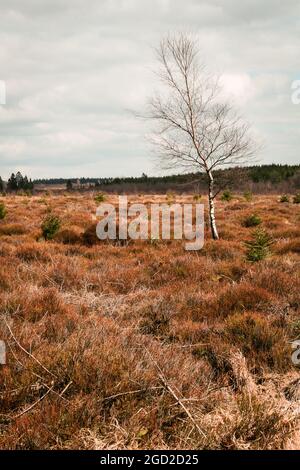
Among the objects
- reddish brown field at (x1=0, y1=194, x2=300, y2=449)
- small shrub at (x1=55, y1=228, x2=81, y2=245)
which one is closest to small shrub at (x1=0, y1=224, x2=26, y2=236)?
small shrub at (x1=55, y1=228, x2=81, y2=245)

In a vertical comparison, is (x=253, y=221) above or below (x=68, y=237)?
above

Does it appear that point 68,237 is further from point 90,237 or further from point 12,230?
point 12,230

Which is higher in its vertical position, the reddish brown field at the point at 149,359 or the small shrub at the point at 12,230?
the small shrub at the point at 12,230

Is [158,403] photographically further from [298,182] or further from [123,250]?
[298,182]

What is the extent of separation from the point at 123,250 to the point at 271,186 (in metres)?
64.2

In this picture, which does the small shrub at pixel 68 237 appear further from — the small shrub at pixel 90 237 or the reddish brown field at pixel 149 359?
the reddish brown field at pixel 149 359

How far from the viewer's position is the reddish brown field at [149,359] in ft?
9.43

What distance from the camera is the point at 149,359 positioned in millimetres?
3729

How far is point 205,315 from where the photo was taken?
564cm

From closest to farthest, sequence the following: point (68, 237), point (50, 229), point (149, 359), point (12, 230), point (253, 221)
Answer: point (149, 359) < point (50, 229) < point (68, 237) < point (12, 230) < point (253, 221)

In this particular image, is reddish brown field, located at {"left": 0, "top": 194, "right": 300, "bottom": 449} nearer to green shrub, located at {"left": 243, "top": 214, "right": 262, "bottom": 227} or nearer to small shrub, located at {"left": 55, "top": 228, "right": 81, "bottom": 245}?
small shrub, located at {"left": 55, "top": 228, "right": 81, "bottom": 245}

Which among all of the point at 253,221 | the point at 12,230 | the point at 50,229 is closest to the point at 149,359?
the point at 50,229

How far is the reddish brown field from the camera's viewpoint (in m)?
2.88

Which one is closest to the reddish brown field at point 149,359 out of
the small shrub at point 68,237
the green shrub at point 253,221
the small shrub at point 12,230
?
the small shrub at point 68,237
